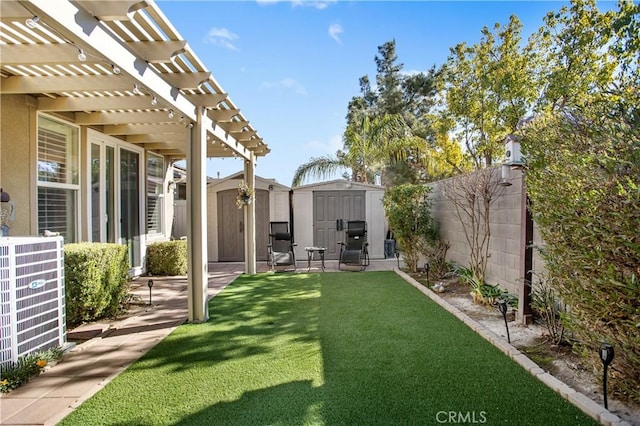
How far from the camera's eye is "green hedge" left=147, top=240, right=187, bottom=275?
791cm

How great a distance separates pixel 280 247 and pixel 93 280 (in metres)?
5.30

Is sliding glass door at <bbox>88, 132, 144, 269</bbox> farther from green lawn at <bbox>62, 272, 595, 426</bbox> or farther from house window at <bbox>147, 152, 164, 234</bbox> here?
green lawn at <bbox>62, 272, 595, 426</bbox>

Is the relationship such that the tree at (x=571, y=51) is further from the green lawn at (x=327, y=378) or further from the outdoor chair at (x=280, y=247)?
the green lawn at (x=327, y=378)

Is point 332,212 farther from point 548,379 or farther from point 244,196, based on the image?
point 548,379

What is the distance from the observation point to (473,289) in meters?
5.45

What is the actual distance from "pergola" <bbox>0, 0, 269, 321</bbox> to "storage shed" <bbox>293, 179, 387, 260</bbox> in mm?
4460

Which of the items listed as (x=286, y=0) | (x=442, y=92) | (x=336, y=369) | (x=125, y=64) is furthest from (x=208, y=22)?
(x=442, y=92)

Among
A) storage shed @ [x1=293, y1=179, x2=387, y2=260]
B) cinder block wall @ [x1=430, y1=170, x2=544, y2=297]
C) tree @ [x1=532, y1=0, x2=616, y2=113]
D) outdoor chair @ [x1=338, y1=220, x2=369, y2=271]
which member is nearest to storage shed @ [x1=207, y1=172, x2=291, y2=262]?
storage shed @ [x1=293, y1=179, x2=387, y2=260]

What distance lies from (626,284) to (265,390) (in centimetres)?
253

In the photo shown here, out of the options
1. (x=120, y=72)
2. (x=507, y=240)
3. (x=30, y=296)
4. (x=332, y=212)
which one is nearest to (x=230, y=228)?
(x=332, y=212)

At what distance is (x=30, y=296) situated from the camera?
10.2ft

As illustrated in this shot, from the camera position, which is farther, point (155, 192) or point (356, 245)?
point (356, 245)

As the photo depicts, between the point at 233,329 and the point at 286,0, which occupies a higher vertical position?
the point at 286,0

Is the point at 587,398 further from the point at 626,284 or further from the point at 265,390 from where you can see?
the point at 265,390
